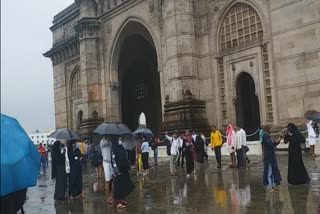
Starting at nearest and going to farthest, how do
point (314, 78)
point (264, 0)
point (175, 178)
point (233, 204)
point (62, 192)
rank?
point (233, 204) → point (62, 192) → point (175, 178) → point (314, 78) → point (264, 0)

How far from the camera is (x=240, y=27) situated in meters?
20.8

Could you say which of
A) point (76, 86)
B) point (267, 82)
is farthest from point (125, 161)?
point (76, 86)

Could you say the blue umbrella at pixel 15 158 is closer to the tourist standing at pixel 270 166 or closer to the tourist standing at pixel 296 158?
the tourist standing at pixel 270 166

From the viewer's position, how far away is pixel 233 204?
27.0ft

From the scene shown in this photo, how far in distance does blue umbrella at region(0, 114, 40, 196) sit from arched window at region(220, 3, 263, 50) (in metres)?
17.4

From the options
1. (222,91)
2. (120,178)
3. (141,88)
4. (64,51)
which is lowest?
(120,178)

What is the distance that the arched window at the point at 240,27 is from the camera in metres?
20.1

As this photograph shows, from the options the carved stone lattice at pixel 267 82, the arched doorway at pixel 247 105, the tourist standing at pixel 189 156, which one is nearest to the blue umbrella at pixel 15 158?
the tourist standing at pixel 189 156

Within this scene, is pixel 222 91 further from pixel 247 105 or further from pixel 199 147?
pixel 199 147

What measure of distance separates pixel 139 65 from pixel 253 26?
53.6 feet

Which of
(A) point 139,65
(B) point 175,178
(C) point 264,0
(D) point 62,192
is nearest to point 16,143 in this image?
(D) point 62,192

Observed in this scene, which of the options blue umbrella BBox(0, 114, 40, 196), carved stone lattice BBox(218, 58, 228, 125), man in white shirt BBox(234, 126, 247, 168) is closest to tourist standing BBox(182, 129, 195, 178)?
man in white shirt BBox(234, 126, 247, 168)

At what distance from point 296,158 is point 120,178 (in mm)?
3785

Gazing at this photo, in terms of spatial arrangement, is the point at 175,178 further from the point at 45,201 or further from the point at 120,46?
the point at 120,46
